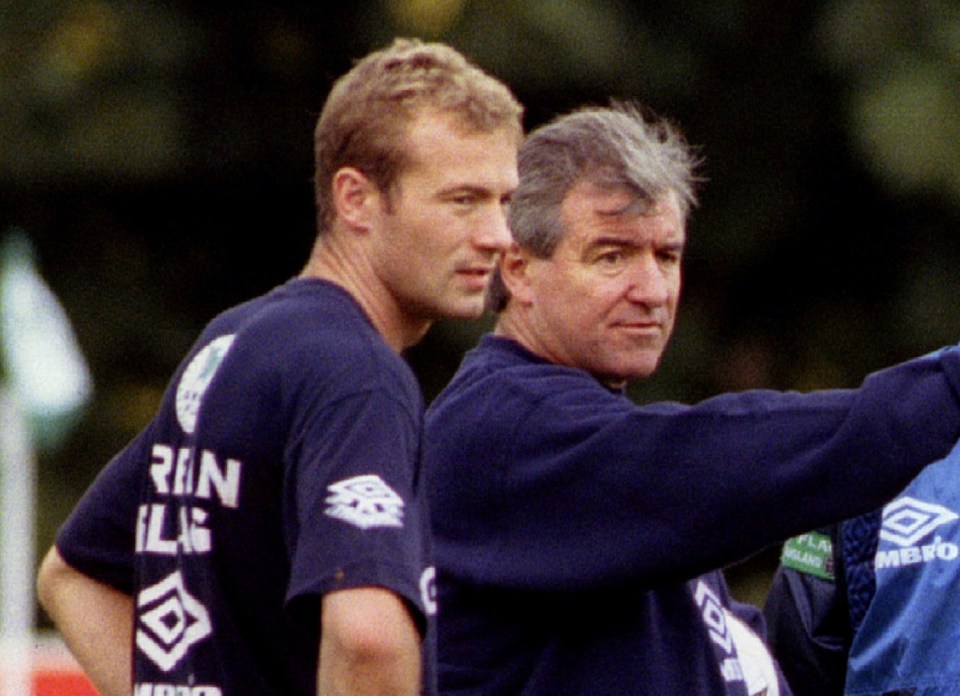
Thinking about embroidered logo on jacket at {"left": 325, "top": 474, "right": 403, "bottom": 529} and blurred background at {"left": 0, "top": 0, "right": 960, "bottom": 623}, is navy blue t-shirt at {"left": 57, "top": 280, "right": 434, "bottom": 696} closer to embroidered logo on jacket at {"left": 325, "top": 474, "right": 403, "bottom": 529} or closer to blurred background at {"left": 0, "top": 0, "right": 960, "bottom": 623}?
embroidered logo on jacket at {"left": 325, "top": 474, "right": 403, "bottom": 529}

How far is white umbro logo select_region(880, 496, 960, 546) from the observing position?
4062 mm

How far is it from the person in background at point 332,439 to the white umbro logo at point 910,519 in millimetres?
821

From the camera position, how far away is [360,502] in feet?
10.7

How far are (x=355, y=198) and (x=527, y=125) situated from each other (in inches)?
259

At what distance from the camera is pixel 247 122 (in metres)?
11.0

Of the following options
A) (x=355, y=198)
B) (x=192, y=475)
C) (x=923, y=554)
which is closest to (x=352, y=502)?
(x=192, y=475)

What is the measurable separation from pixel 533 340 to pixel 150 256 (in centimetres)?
740

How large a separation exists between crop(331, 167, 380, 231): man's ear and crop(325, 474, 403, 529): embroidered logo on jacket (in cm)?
43

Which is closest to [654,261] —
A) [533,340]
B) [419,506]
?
[533,340]

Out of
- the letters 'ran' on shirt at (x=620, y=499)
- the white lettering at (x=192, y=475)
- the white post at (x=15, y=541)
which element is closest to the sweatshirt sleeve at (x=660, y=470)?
the letters 'ran' on shirt at (x=620, y=499)

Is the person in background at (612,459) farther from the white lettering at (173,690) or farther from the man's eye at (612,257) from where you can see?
the white lettering at (173,690)

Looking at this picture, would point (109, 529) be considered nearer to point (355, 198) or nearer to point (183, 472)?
point (183, 472)

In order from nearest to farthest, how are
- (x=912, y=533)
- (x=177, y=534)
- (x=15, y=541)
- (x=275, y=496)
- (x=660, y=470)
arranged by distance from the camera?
(x=275, y=496) → (x=177, y=534) → (x=660, y=470) → (x=912, y=533) → (x=15, y=541)

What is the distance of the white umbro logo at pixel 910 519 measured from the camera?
13.3 feet
